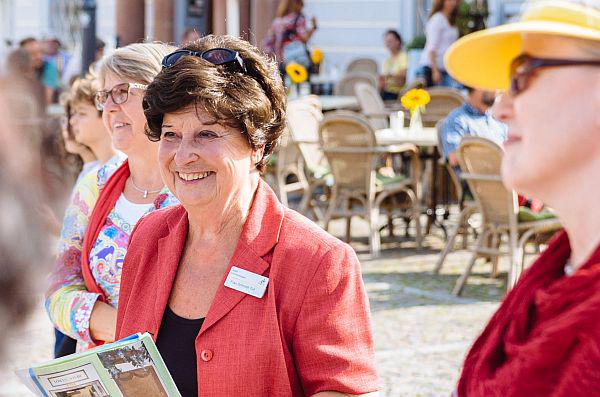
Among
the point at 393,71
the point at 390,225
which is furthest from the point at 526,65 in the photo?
the point at 393,71

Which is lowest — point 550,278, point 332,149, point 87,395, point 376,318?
point 376,318

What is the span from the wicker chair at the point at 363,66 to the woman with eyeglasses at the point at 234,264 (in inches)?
633

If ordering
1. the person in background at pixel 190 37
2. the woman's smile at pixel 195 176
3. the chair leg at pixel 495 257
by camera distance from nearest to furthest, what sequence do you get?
the woman's smile at pixel 195 176, the person in background at pixel 190 37, the chair leg at pixel 495 257

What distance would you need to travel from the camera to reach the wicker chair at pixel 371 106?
12781 millimetres

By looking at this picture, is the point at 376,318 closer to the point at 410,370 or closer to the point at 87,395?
the point at 410,370

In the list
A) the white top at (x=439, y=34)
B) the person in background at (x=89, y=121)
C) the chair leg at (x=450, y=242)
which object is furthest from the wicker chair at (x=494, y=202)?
the white top at (x=439, y=34)

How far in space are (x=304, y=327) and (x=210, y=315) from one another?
235mm

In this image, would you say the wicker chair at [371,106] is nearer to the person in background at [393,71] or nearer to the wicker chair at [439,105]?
the wicker chair at [439,105]

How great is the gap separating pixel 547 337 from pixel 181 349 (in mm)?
1310

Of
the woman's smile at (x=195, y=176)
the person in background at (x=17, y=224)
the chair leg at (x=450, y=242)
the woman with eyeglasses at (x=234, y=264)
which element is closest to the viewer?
the person in background at (x=17, y=224)

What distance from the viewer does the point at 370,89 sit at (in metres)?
13.0

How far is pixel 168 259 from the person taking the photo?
9.22 feet

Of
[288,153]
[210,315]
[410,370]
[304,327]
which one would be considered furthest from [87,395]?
[288,153]

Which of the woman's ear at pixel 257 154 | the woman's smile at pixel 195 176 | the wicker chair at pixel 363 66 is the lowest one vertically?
the wicker chair at pixel 363 66
